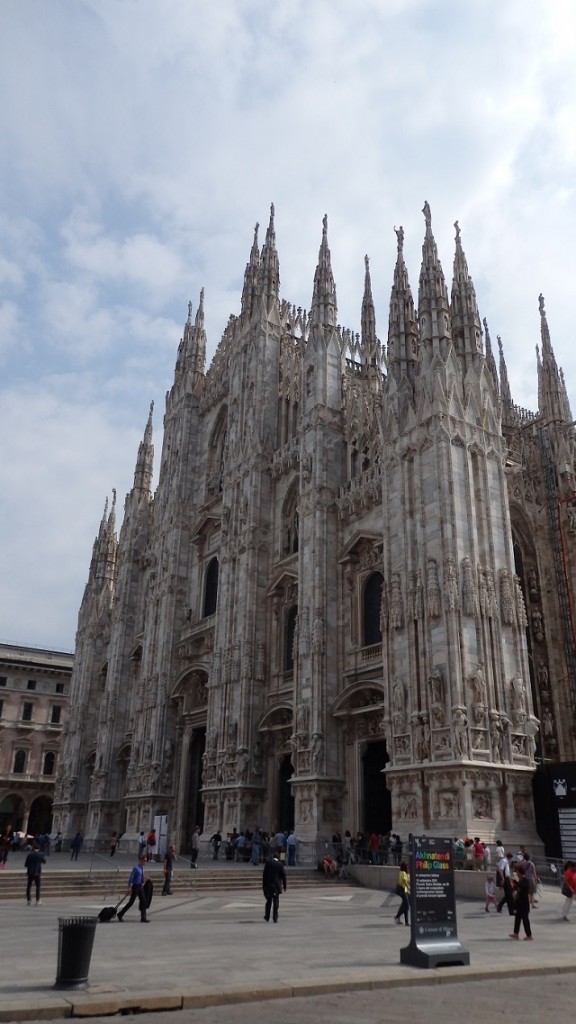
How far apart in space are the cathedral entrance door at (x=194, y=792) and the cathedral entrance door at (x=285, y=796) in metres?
6.02

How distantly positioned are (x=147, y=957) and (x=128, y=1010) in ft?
11.0

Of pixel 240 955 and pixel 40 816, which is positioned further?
pixel 40 816

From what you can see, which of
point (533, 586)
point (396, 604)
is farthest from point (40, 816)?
point (533, 586)

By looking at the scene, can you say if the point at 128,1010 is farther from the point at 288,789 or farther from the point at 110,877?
the point at 288,789

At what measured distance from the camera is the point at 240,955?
426 inches

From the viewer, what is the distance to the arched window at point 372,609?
96.7 feet

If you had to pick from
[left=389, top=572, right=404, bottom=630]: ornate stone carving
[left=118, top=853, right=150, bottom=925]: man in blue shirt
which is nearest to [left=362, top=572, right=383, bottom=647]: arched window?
[left=389, top=572, right=404, bottom=630]: ornate stone carving

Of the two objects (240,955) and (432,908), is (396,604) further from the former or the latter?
(240,955)

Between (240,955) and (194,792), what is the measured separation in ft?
93.8

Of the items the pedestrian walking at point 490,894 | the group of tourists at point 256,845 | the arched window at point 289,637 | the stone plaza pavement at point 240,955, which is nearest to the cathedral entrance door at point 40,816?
the group of tourists at point 256,845

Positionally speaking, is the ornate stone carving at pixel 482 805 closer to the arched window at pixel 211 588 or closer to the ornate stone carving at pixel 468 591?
the ornate stone carving at pixel 468 591

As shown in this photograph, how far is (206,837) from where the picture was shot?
109 ft

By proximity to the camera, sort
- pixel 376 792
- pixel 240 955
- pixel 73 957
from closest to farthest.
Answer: pixel 73 957
pixel 240 955
pixel 376 792

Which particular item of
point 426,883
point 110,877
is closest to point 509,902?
point 426,883
